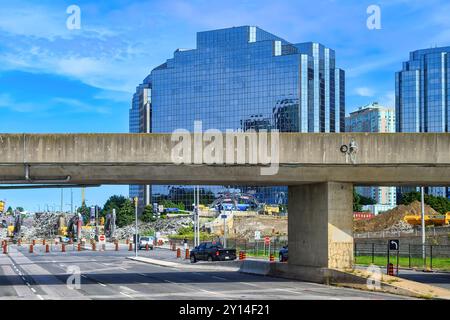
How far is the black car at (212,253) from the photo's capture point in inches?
2144

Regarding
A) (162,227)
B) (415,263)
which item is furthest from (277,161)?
(162,227)

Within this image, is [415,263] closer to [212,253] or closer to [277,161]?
[212,253]

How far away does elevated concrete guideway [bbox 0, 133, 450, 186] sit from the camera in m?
28.8

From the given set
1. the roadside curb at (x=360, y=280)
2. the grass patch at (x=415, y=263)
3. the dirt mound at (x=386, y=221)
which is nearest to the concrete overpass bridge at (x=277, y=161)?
the roadside curb at (x=360, y=280)

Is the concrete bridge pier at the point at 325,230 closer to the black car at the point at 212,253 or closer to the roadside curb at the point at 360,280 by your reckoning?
the roadside curb at the point at 360,280

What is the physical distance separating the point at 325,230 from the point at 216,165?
19.6ft

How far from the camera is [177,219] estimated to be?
165m

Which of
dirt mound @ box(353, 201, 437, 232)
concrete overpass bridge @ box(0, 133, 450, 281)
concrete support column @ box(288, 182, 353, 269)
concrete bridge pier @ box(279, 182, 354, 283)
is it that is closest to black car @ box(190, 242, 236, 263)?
concrete bridge pier @ box(279, 182, 354, 283)

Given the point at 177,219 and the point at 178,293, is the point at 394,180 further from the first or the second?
the point at 177,219

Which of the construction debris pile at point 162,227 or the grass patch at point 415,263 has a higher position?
the grass patch at point 415,263

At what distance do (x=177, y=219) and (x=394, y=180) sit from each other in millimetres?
136550

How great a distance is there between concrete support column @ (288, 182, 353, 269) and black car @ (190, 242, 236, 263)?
22.5m

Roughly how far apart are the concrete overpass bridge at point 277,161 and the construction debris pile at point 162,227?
403 ft
